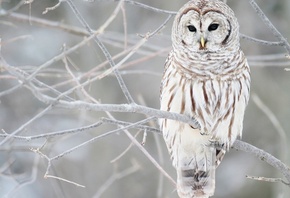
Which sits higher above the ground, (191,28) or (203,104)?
(191,28)

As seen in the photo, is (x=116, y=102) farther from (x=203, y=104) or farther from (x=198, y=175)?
(x=203, y=104)

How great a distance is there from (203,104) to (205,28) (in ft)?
1.86

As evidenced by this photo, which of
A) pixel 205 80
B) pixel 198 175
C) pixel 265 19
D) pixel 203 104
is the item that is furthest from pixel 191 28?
pixel 198 175

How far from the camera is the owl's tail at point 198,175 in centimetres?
580

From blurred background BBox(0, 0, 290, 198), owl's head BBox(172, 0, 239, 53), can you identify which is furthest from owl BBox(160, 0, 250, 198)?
blurred background BBox(0, 0, 290, 198)

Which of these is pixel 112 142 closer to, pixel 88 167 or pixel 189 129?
pixel 88 167

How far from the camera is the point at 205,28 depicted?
5.47 metres

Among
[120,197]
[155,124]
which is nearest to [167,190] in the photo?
[120,197]

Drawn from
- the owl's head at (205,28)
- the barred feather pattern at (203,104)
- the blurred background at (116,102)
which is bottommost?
the blurred background at (116,102)

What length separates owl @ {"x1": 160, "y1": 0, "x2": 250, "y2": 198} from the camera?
535 cm

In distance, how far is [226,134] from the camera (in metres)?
5.52

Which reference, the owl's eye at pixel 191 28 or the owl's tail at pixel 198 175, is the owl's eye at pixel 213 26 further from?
the owl's tail at pixel 198 175

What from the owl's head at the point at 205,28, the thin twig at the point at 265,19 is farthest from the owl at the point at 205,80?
the thin twig at the point at 265,19

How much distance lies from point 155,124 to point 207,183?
0.98m
